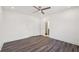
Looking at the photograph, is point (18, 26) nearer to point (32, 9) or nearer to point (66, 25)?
point (32, 9)

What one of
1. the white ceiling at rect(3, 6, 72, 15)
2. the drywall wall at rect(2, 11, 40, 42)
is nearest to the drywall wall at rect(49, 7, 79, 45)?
the white ceiling at rect(3, 6, 72, 15)

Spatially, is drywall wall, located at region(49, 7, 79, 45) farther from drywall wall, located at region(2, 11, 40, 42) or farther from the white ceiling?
drywall wall, located at region(2, 11, 40, 42)

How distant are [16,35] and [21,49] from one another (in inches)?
8.1

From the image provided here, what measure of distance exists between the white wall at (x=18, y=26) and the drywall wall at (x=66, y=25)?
23cm

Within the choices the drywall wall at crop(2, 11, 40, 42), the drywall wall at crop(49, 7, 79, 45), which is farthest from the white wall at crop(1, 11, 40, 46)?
the drywall wall at crop(49, 7, 79, 45)

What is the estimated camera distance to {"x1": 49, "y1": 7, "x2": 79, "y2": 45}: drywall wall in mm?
1280

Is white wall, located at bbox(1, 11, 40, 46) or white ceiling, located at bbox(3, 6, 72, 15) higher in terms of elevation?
white ceiling, located at bbox(3, 6, 72, 15)

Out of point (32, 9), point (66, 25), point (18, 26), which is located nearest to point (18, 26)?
point (18, 26)

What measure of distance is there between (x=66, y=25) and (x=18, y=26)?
2.18 ft

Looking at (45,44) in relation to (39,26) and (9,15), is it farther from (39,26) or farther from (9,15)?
(9,15)

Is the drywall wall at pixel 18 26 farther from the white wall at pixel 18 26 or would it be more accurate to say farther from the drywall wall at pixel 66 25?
the drywall wall at pixel 66 25

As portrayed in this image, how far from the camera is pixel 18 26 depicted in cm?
130

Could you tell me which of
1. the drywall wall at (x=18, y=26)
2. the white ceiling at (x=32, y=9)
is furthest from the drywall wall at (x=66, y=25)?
the drywall wall at (x=18, y=26)
